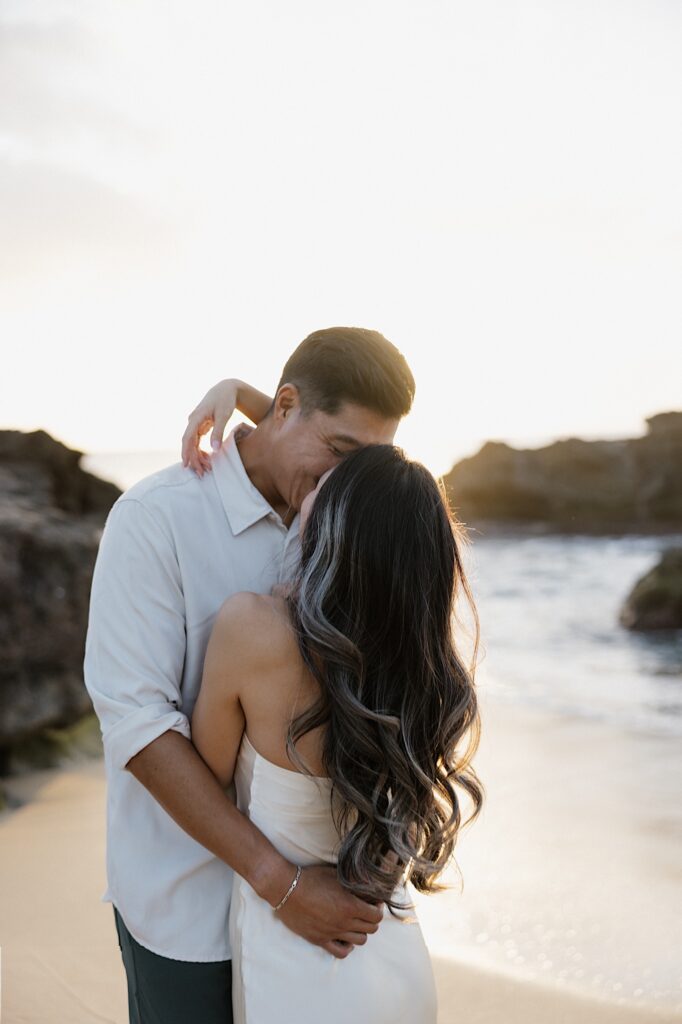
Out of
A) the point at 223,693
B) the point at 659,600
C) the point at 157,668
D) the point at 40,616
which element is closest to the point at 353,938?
the point at 223,693

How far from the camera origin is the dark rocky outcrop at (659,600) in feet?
35.3

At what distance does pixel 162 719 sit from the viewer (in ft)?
6.09

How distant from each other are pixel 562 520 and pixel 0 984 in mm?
22464

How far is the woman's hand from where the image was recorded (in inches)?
89.0

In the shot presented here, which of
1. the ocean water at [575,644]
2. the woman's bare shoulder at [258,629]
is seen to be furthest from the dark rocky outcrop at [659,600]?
the woman's bare shoulder at [258,629]

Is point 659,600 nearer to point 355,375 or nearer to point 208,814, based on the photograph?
point 355,375

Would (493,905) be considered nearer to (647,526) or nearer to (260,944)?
(260,944)

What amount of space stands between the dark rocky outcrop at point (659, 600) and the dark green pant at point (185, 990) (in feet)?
31.0

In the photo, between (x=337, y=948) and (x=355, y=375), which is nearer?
(x=337, y=948)

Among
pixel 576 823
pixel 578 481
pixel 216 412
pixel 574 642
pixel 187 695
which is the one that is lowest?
pixel 578 481

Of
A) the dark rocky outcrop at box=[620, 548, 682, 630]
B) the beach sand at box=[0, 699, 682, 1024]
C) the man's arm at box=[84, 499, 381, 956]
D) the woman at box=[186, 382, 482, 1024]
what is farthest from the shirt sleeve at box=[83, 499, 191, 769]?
the dark rocky outcrop at box=[620, 548, 682, 630]

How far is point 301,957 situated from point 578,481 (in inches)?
983

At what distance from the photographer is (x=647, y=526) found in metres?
23.6

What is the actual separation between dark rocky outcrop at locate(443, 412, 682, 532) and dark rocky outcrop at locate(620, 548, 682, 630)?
13.1 metres
